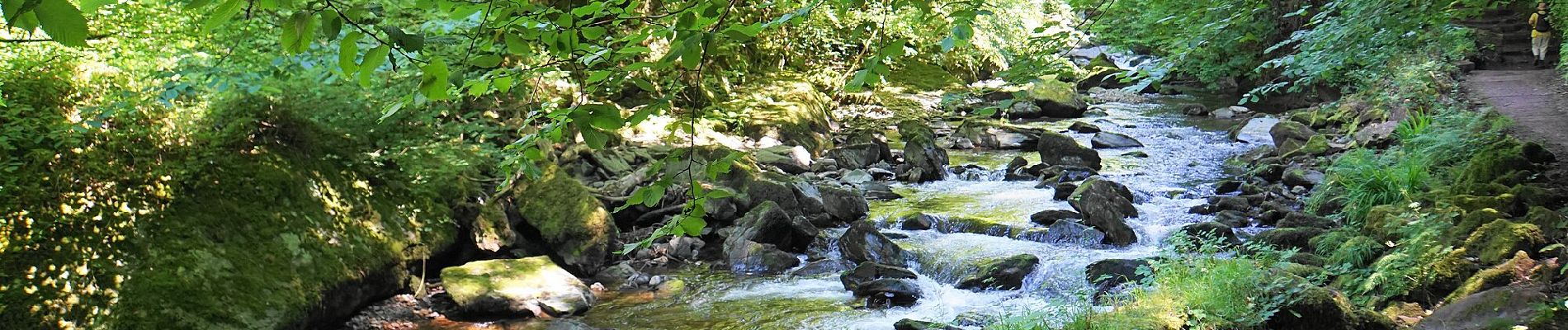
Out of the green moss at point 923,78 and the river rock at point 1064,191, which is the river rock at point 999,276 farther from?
the green moss at point 923,78

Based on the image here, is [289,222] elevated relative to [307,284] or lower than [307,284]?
elevated

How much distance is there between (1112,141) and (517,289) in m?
9.54

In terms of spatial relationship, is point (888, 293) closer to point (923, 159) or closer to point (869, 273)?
point (869, 273)

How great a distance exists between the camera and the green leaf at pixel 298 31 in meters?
1.45

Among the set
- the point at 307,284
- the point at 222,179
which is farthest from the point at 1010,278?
the point at 222,179

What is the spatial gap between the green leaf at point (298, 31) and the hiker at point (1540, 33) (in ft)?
53.2

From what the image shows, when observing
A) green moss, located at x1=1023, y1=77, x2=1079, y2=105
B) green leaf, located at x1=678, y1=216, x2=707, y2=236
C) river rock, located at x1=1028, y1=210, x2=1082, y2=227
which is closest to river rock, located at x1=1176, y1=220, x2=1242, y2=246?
river rock, located at x1=1028, y1=210, x2=1082, y2=227

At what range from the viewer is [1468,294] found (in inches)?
208

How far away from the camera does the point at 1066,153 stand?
11.9 metres

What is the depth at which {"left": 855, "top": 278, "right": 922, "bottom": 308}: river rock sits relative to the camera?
22.1 feet

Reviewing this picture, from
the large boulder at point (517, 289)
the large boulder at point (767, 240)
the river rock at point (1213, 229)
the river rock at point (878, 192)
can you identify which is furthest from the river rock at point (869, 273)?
the river rock at point (878, 192)

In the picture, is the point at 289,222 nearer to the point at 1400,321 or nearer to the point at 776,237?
the point at 776,237

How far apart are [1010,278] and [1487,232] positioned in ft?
9.83

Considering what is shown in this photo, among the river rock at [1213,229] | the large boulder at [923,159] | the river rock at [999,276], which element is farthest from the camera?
the large boulder at [923,159]
